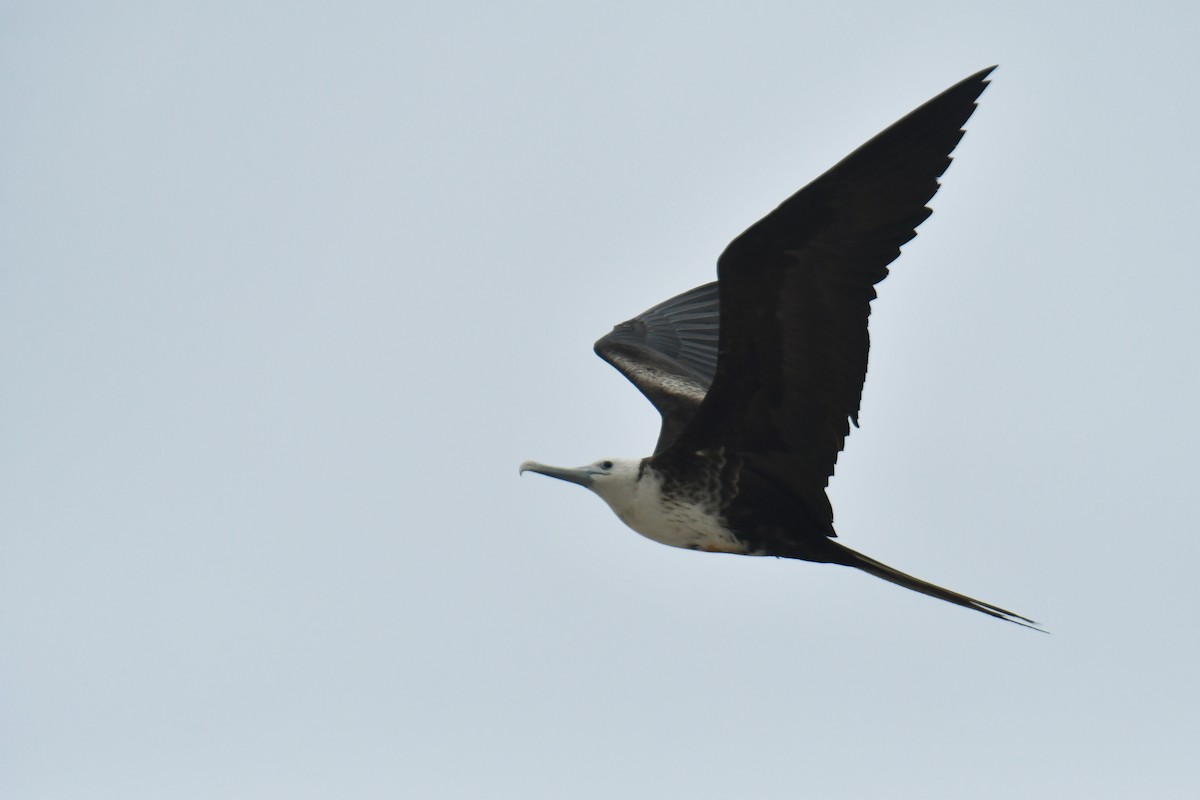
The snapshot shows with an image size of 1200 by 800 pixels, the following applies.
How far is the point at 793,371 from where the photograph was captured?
6.34 m

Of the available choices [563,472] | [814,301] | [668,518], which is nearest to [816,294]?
[814,301]

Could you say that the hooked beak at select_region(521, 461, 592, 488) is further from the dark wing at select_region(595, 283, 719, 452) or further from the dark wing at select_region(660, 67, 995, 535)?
the dark wing at select_region(595, 283, 719, 452)

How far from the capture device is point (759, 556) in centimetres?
689

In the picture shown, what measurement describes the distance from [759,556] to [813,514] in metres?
0.32

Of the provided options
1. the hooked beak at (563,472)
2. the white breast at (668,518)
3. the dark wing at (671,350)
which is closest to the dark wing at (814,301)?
the white breast at (668,518)

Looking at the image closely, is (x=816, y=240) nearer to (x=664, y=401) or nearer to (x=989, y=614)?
(x=989, y=614)

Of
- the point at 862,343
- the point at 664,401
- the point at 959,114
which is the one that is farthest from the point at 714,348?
the point at 959,114

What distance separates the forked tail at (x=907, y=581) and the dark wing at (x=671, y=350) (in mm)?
1321

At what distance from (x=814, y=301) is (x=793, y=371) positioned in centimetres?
33

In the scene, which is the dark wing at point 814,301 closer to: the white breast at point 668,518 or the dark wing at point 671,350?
the white breast at point 668,518

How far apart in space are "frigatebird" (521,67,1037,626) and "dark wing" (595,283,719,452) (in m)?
1.02

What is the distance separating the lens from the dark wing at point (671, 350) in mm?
→ 8109

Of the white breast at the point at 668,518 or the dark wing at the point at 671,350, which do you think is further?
the dark wing at the point at 671,350

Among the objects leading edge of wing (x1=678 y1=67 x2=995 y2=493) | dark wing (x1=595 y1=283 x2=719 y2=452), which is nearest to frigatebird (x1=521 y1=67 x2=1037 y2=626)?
leading edge of wing (x1=678 y1=67 x2=995 y2=493)
